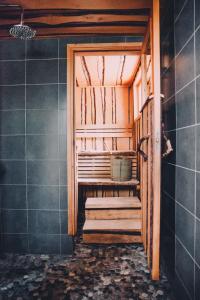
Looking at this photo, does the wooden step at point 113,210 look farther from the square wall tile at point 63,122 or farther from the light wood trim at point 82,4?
the light wood trim at point 82,4

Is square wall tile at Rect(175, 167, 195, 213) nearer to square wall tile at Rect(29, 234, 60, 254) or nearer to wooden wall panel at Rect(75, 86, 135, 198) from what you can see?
square wall tile at Rect(29, 234, 60, 254)

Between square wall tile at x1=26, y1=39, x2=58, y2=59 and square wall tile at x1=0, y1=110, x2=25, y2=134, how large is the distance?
2.85 ft

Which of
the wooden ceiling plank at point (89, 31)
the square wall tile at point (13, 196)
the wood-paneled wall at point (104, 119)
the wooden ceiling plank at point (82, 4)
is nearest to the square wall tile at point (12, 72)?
the wooden ceiling plank at point (89, 31)

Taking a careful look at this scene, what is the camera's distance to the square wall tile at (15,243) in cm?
351

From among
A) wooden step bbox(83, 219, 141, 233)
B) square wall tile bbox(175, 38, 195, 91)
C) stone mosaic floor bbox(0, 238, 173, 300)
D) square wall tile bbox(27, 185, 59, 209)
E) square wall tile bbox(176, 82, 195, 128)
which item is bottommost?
stone mosaic floor bbox(0, 238, 173, 300)

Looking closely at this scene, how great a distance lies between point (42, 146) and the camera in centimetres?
345

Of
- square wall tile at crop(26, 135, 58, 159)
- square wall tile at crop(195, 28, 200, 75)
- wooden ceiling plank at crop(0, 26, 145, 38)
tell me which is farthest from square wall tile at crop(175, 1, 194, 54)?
square wall tile at crop(26, 135, 58, 159)

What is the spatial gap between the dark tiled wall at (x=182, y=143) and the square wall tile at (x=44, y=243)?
1586 mm

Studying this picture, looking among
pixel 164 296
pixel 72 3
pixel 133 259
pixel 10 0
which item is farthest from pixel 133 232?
pixel 10 0

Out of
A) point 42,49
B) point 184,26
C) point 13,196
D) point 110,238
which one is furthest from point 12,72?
point 110,238

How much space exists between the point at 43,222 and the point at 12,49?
2.66m

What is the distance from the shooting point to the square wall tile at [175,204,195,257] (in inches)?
73.6

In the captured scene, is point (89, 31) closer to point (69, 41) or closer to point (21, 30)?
point (69, 41)

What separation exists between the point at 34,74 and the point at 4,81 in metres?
0.48
